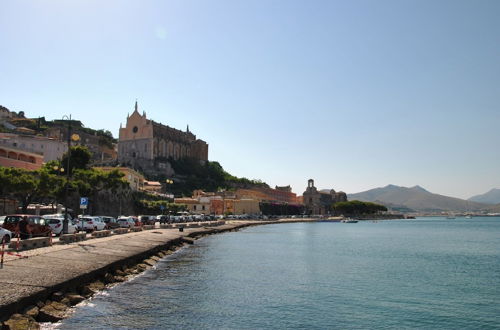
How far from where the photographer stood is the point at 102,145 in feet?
533

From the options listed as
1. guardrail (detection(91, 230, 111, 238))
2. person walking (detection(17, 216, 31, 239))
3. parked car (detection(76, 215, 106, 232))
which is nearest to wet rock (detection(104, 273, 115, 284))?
person walking (detection(17, 216, 31, 239))

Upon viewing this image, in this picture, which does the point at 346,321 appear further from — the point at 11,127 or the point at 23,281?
the point at 11,127

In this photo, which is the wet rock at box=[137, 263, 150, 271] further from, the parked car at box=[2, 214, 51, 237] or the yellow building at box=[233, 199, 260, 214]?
the yellow building at box=[233, 199, 260, 214]

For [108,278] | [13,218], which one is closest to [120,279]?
[108,278]

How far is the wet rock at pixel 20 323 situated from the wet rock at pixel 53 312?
0.66 metres

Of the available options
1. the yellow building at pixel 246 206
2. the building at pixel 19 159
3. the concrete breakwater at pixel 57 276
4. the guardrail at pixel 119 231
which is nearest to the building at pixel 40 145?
the building at pixel 19 159

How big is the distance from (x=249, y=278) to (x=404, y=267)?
13387 mm

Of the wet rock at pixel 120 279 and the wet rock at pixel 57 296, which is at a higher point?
the wet rock at pixel 57 296

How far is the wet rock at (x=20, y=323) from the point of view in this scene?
38.6 feet

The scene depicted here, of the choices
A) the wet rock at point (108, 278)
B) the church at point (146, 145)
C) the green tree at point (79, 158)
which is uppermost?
the church at point (146, 145)

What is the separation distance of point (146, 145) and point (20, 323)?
14670cm

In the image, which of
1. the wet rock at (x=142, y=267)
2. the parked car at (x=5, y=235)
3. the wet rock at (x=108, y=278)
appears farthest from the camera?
the wet rock at (x=142, y=267)

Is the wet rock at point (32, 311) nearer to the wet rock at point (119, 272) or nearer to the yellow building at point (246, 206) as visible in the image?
the wet rock at point (119, 272)

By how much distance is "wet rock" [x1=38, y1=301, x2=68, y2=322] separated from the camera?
13.9m
